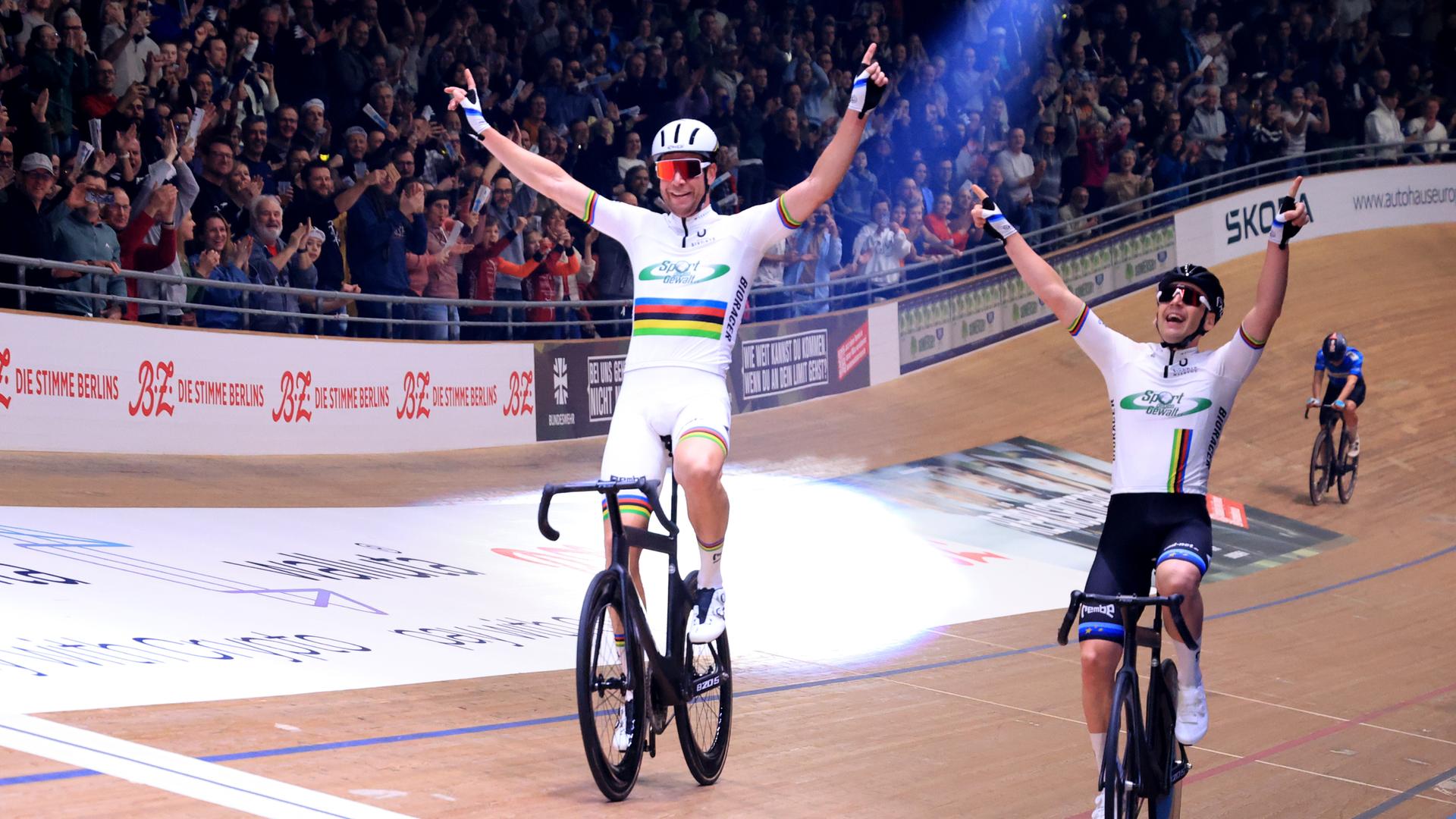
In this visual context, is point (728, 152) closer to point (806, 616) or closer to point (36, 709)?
point (806, 616)

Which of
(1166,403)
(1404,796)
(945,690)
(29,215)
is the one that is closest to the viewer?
(1166,403)

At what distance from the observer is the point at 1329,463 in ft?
43.7

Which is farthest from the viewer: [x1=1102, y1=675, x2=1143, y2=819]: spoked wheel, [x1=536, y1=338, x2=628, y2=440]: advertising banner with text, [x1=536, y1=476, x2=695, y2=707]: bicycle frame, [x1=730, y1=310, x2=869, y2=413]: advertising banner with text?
[x1=730, y1=310, x2=869, y2=413]: advertising banner with text

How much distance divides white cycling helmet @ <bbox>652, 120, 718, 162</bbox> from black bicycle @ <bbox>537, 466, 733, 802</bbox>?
3.65ft

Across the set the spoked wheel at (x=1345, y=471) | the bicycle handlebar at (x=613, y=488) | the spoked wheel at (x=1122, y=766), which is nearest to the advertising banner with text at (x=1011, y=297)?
the spoked wheel at (x=1345, y=471)

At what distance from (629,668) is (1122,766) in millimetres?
1412

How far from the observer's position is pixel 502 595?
7.80m

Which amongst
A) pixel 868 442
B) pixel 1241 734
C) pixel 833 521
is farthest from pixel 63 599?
pixel 868 442

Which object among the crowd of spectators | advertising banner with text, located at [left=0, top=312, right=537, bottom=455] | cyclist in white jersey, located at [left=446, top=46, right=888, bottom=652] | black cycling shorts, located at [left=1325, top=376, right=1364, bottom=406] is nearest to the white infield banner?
the crowd of spectators

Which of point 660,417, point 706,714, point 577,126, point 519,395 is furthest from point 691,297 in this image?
point 577,126

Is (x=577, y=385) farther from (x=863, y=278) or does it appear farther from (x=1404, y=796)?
(x=1404, y=796)

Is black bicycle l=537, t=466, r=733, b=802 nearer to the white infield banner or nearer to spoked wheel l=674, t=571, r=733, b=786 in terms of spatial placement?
spoked wheel l=674, t=571, r=733, b=786

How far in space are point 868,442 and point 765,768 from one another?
877 centimetres

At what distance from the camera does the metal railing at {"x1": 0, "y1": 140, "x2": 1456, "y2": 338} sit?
9609mm
